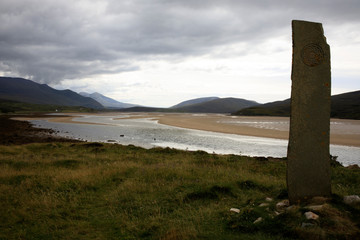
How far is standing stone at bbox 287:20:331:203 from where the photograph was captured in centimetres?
757

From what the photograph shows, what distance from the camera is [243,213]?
22.3 feet

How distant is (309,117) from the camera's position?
7.63 meters

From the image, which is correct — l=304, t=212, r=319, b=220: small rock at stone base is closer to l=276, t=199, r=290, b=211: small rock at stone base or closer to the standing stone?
l=276, t=199, r=290, b=211: small rock at stone base

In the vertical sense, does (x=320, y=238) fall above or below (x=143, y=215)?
above

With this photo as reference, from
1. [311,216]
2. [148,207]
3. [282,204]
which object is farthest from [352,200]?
[148,207]

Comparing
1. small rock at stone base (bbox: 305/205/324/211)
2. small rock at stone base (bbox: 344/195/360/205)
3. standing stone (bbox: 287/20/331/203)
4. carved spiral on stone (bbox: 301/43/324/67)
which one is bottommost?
small rock at stone base (bbox: 305/205/324/211)

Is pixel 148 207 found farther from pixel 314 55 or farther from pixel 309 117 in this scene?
pixel 314 55

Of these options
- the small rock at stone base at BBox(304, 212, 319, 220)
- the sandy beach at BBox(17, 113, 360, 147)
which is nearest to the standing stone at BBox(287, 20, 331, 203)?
the small rock at stone base at BBox(304, 212, 319, 220)

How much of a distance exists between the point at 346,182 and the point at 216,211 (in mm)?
7863

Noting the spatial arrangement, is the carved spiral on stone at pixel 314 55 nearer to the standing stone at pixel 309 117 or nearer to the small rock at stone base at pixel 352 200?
the standing stone at pixel 309 117

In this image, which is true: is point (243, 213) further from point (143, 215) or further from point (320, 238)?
point (143, 215)

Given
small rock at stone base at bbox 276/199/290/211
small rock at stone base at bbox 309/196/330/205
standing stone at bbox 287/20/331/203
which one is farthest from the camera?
standing stone at bbox 287/20/331/203

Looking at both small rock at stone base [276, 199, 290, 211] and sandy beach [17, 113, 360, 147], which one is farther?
sandy beach [17, 113, 360, 147]

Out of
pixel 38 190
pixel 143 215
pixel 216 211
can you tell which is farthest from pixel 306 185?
pixel 38 190
